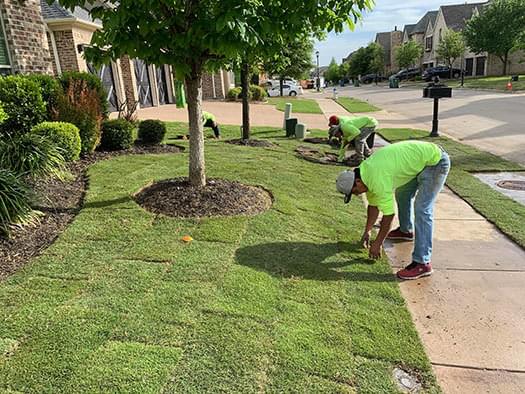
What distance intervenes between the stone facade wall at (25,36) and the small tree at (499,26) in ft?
165

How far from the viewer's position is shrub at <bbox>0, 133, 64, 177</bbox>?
560 centimetres

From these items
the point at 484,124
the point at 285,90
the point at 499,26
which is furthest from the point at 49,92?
the point at 499,26

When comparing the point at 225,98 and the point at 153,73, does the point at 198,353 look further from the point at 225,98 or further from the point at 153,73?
the point at 225,98

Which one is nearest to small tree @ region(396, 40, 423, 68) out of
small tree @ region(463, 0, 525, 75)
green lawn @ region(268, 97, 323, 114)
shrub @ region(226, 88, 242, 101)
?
small tree @ region(463, 0, 525, 75)

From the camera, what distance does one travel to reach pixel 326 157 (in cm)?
1003

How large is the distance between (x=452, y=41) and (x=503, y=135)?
49733 millimetres

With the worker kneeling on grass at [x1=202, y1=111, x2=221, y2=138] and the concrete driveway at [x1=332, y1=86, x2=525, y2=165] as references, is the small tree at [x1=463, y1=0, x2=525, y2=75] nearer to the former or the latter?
the concrete driveway at [x1=332, y1=86, x2=525, y2=165]

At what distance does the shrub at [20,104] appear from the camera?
7.13 meters

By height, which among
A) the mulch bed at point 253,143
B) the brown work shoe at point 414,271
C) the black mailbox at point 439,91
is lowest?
the brown work shoe at point 414,271

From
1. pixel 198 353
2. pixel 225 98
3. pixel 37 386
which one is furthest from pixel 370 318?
pixel 225 98

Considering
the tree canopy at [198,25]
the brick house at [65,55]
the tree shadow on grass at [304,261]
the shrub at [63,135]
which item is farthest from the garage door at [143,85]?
the tree shadow on grass at [304,261]

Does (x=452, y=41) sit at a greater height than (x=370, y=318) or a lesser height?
greater

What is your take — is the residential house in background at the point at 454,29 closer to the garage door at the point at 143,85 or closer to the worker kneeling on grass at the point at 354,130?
the garage door at the point at 143,85

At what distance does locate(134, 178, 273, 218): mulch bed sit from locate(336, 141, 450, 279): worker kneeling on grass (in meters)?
1.71
